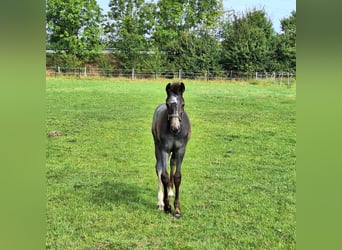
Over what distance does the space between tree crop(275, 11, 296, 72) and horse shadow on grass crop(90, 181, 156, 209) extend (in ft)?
3.14

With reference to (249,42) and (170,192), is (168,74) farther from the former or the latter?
(170,192)

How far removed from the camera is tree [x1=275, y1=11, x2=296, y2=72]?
232 cm

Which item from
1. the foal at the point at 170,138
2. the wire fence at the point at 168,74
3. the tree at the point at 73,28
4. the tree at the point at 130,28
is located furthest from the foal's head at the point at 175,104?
the tree at the point at 73,28

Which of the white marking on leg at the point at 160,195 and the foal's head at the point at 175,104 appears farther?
the white marking on leg at the point at 160,195

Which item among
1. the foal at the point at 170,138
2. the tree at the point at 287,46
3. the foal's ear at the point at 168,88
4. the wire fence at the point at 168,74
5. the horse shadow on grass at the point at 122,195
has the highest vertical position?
the tree at the point at 287,46

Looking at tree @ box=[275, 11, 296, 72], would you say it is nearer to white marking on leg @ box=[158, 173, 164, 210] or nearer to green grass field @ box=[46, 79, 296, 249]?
green grass field @ box=[46, 79, 296, 249]

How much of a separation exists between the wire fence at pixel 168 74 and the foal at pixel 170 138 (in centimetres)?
21

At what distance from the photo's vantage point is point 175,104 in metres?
2.15

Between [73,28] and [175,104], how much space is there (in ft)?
2.45

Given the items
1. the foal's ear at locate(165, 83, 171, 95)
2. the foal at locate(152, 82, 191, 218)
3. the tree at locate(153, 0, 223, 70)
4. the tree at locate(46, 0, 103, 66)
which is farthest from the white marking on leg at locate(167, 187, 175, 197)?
the tree at locate(46, 0, 103, 66)

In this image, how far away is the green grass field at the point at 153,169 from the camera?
7.25 feet

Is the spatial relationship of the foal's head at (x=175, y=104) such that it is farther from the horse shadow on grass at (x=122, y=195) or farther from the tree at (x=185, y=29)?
the horse shadow on grass at (x=122, y=195)

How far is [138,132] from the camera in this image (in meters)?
2.43

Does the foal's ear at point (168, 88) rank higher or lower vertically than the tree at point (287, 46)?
lower
